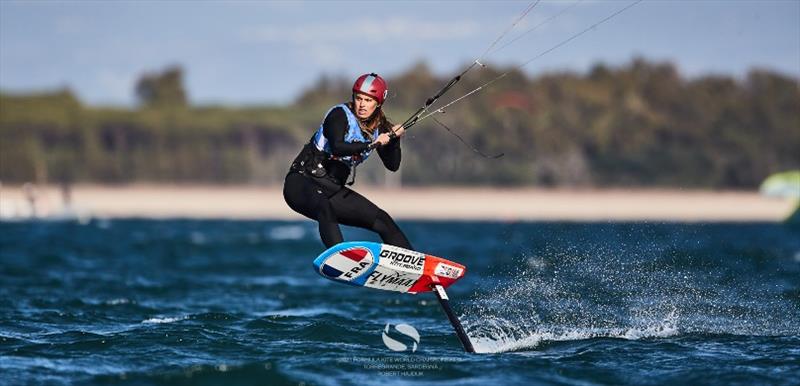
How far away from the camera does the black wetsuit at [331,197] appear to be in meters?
11.0

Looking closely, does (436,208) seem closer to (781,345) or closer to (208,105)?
(208,105)

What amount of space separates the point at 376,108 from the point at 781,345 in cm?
426

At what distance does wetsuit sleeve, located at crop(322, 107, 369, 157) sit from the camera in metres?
10.6

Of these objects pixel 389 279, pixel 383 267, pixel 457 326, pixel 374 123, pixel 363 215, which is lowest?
pixel 457 326

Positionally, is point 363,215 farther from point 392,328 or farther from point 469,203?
point 469,203

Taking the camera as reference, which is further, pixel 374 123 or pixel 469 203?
pixel 469 203

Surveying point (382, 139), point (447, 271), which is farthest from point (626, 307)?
point (382, 139)

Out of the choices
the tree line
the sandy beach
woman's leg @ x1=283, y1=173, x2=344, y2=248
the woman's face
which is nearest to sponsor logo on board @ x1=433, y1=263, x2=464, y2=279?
woman's leg @ x1=283, y1=173, x2=344, y2=248

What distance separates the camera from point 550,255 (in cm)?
2984

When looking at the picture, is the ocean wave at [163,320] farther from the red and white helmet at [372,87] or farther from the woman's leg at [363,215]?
the red and white helmet at [372,87]

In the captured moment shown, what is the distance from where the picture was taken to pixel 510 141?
4281 inches

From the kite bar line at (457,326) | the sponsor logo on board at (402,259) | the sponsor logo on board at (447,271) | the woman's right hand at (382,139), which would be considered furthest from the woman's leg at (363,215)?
the woman's right hand at (382,139)

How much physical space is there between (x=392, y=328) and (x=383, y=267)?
1.75 m

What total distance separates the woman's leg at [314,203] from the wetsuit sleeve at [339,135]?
477 mm
